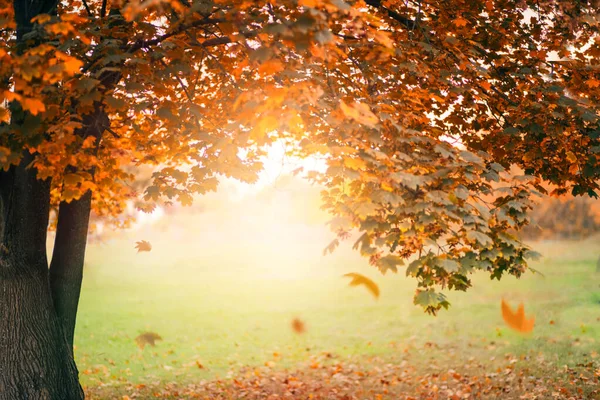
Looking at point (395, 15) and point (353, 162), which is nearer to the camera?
point (353, 162)

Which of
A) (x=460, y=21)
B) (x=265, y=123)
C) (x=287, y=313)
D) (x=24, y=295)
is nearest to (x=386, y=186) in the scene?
(x=265, y=123)

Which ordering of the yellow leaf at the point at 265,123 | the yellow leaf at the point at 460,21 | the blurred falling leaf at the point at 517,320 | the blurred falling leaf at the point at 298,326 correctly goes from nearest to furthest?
the yellow leaf at the point at 265,123 < the yellow leaf at the point at 460,21 < the blurred falling leaf at the point at 517,320 < the blurred falling leaf at the point at 298,326

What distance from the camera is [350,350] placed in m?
13.4

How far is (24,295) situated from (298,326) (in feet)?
35.3

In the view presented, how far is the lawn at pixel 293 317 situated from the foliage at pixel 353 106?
17.2 feet

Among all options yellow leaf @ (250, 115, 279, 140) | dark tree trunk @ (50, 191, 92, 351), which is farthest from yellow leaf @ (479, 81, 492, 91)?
dark tree trunk @ (50, 191, 92, 351)

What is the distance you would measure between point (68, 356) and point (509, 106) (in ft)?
22.6

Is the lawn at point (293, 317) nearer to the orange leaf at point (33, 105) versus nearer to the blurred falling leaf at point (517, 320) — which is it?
the blurred falling leaf at point (517, 320)

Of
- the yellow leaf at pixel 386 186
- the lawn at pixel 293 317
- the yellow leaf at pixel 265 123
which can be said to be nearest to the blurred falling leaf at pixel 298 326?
the lawn at pixel 293 317

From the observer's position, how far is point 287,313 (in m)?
18.5

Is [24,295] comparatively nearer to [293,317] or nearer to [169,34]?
[169,34]

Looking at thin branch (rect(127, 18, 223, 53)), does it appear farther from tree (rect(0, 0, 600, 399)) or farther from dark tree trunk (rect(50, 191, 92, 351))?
dark tree trunk (rect(50, 191, 92, 351))

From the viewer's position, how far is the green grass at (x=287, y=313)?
12586mm

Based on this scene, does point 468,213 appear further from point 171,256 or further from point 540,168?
point 171,256
